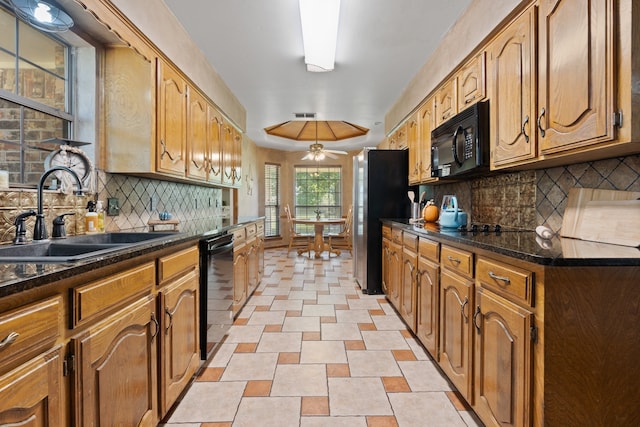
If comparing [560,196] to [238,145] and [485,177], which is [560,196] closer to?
[485,177]

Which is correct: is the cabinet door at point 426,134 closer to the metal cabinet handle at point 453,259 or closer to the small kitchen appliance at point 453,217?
the small kitchen appliance at point 453,217

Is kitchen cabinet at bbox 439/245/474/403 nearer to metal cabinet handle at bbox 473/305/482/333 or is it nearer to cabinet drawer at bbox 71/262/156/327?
metal cabinet handle at bbox 473/305/482/333

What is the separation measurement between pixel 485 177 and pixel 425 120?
3.12 feet

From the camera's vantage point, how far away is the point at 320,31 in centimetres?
249

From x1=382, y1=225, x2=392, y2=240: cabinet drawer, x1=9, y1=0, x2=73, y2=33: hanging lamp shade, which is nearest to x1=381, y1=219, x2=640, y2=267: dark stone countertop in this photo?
x1=382, y1=225, x2=392, y2=240: cabinet drawer

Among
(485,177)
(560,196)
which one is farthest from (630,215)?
(485,177)

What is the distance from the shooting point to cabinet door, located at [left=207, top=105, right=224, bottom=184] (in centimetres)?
327

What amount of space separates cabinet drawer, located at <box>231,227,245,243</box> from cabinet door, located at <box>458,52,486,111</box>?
6.94ft

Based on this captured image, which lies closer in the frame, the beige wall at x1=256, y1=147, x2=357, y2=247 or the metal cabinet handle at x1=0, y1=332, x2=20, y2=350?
the metal cabinet handle at x1=0, y1=332, x2=20, y2=350

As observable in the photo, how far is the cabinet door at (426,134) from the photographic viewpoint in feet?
10.4

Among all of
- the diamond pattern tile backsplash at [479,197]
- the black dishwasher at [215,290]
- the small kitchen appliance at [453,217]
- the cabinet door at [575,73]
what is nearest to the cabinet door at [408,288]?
the small kitchen appliance at [453,217]

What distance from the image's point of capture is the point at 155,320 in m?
1.43

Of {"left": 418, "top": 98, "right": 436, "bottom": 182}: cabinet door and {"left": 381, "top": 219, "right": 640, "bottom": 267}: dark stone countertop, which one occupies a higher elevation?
{"left": 418, "top": 98, "right": 436, "bottom": 182}: cabinet door

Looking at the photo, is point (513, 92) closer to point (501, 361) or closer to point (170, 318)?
point (501, 361)
